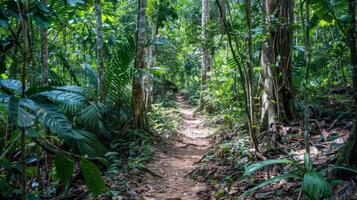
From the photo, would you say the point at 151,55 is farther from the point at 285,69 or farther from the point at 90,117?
the point at 285,69

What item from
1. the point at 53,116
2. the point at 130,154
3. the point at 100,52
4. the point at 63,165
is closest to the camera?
the point at 53,116

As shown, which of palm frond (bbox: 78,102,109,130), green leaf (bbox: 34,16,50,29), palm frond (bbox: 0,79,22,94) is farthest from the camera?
palm frond (bbox: 78,102,109,130)

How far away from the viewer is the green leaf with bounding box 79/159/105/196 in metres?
2.17

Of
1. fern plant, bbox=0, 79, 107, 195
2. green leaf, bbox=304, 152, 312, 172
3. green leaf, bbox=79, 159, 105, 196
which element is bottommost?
green leaf, bbox=304, 152, 312, 172

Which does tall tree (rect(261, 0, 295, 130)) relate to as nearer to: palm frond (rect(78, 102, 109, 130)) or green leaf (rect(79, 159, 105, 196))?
palm frond (rect(78, 102, 109, 130))

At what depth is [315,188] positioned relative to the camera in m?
2.66

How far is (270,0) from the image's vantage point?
20.8ft

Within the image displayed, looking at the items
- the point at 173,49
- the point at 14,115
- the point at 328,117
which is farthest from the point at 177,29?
the point at 14,115

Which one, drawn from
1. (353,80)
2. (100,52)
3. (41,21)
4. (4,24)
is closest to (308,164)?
(353,80)

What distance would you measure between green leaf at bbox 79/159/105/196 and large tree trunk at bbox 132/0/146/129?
4.87 meters

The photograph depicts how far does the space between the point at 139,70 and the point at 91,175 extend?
4.94 m

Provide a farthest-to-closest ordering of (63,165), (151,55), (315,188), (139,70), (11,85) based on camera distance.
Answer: (151,55) → (139,70) → (315,188) → (11,85) → (63,165)

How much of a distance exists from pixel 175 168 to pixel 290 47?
307 cm

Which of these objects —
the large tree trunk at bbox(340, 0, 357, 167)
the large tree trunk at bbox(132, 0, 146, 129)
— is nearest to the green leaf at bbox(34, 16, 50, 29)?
the large tree trunk at bbox(340, 0, 357, 167)
